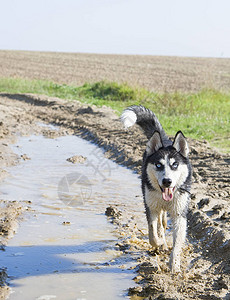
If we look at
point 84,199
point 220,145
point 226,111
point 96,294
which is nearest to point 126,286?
point 96,294

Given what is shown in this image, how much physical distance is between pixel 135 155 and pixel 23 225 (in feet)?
14.4

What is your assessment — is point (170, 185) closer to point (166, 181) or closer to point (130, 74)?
point (166, 181)

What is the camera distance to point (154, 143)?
4742mm

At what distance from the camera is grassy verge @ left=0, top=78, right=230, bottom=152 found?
12336mm

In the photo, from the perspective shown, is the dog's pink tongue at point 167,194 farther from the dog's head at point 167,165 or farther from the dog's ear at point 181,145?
the dog's ear at point 181,145

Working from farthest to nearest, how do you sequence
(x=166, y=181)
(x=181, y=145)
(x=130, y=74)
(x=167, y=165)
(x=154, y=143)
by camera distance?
(x=130, y=74) < (x=154, y=143) < (x=181, y=145) < (x=167, y=165) < (x=166, y=181)

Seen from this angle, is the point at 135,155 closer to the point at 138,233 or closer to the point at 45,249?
the point at 138,233

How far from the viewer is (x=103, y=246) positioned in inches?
206

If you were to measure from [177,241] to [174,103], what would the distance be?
11.5 metres

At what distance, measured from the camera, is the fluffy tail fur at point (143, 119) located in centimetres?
534

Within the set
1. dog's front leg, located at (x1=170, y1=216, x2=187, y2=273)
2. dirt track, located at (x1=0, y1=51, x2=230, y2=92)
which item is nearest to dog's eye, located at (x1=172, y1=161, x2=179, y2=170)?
dog's front leg, located at (x1=170, y1=216, x2=187, y2=273)

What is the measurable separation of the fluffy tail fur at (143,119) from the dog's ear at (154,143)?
43 centimetres

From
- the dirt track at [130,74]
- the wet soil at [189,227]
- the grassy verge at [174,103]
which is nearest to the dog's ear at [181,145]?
the wet soil at [189,227]

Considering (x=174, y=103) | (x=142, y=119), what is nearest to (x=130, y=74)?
(x=174, y=103)
